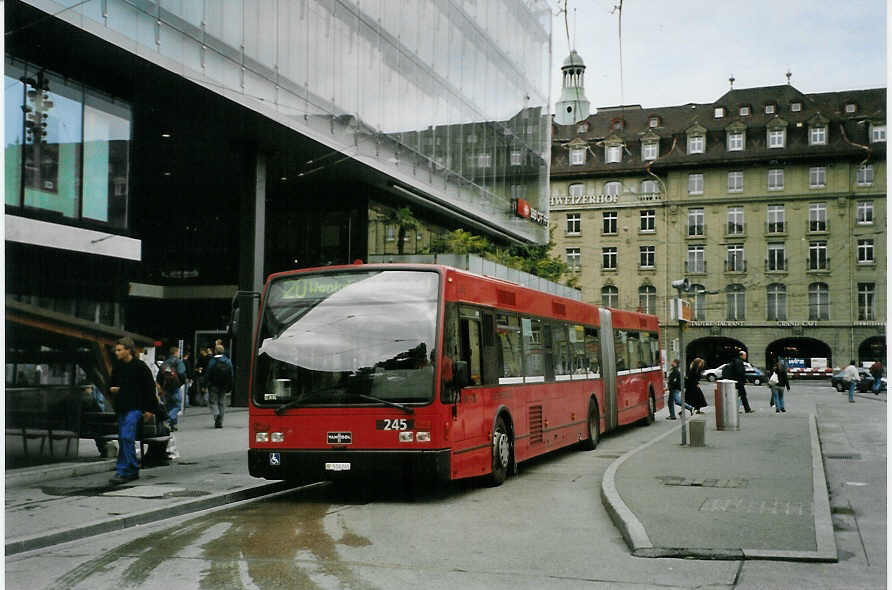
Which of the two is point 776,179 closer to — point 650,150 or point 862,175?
point 862,175

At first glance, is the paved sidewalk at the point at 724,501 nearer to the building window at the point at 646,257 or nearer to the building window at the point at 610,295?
the building window at the point at 646,257

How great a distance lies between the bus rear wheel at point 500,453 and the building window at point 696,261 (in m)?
32.8

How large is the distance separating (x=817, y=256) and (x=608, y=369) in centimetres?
2038

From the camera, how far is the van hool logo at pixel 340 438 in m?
11.4

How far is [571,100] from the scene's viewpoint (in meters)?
93.1

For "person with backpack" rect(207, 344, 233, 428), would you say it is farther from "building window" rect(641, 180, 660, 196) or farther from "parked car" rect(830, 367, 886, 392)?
"building window" rect(641, 180, 660, 196)

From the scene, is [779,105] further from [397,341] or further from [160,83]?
[397,341]

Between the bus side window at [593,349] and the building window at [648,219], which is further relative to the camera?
the building window at [648,219]

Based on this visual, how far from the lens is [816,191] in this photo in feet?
130

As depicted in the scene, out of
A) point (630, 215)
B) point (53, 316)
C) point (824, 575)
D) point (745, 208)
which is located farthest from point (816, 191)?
point (824, 575)

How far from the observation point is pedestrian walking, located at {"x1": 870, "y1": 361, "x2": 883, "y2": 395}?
143ft

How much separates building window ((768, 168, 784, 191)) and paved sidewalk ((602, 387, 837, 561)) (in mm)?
29922

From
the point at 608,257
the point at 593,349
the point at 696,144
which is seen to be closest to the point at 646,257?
the point at 608,257

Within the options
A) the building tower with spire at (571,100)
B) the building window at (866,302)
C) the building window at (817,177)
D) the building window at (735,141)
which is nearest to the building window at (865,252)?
the building window at (866,302)
